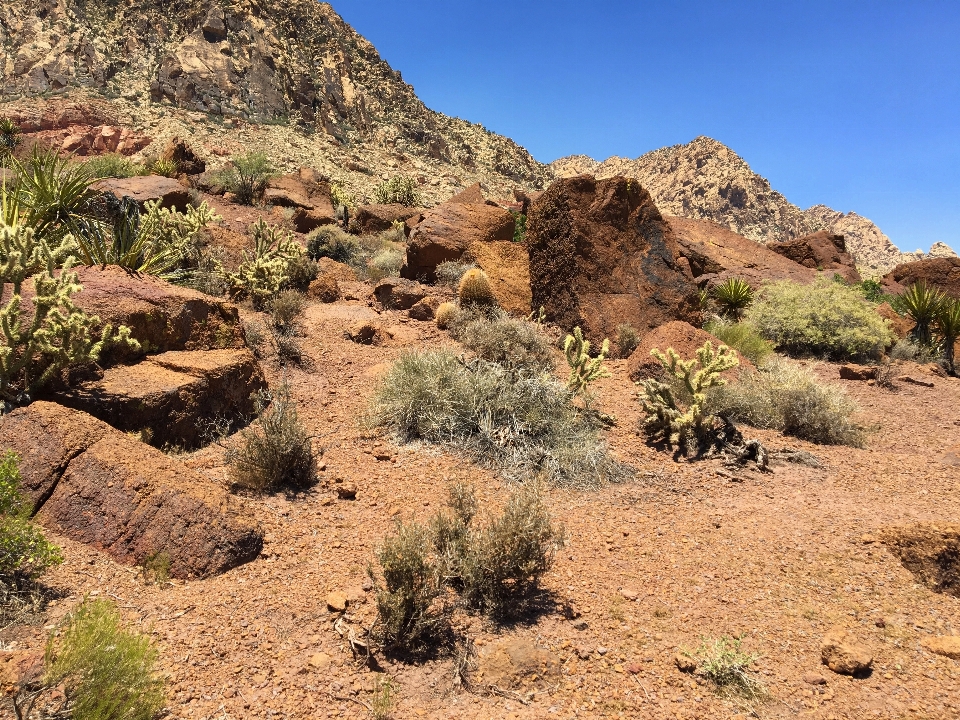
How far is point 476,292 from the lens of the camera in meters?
9.19

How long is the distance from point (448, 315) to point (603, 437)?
3.73 m

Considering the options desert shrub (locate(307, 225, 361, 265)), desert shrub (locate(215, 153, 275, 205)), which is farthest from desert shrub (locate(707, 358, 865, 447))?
desert shrub (locate(215, 153, 275, 205))

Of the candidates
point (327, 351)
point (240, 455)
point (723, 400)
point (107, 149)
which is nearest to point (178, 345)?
point (240, 455)

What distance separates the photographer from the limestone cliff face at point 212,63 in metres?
32.6

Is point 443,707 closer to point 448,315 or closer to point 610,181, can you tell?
point 448,315

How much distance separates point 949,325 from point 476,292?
9.32m

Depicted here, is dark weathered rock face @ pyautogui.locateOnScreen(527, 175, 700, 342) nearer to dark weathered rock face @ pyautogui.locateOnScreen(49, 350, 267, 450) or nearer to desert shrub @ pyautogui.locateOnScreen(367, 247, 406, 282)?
desert shrub @ pyautogui.locateOnScreen(367, 247, 406, 282)

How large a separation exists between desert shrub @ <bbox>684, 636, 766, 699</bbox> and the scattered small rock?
1.35 feet

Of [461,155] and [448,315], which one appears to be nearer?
[448,315]

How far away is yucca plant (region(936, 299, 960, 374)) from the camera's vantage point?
1063 cm

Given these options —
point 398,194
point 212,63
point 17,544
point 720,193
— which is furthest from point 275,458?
point 720,193

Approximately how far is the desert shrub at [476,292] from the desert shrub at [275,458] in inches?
192

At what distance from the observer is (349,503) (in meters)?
4.48

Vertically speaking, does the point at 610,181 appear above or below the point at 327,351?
above
